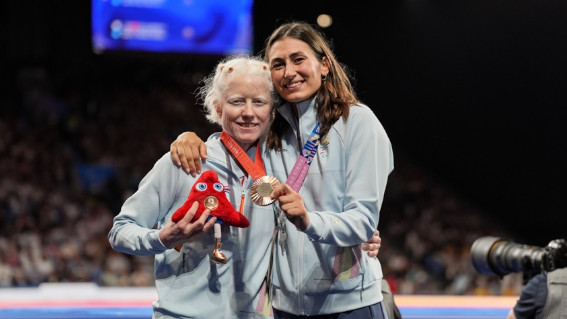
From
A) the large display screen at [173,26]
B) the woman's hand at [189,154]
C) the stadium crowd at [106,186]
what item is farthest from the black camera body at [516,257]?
the large display screen at [173,26]

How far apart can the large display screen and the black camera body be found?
7939 mm

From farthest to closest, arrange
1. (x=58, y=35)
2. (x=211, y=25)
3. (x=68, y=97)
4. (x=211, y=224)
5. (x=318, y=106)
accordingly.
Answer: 1. (x=68, y=97)
2. (x=58, y=35)
3. (x=211, y=25)
4. (x=318, y=106)
5. (x=211, y=224)

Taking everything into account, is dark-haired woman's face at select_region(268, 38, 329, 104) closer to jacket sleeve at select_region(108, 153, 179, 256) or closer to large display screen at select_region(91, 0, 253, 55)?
jacket sleeve at select_region(108, 153, 179, 256)

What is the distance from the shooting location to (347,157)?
2199 mm

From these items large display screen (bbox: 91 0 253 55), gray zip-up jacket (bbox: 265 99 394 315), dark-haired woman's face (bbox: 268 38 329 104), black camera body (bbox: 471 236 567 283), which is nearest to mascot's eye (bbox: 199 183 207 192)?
gray zip-up jacket (bbox: 265 99 394 315)

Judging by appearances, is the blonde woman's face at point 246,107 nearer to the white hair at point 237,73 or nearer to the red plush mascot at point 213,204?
the white hair at point 237,73

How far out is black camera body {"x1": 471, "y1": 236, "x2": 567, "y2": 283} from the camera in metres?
3.12

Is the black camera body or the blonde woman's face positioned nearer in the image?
the blonde woman's face

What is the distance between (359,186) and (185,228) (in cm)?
52

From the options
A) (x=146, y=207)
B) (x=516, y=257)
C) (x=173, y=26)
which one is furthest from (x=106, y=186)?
(x=146, y=207)

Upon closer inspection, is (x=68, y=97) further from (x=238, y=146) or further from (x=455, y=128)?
(x=238, y=146)

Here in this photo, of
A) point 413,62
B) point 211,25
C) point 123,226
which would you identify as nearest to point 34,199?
point 211,25

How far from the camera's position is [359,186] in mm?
2111

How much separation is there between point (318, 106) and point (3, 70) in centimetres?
1165
